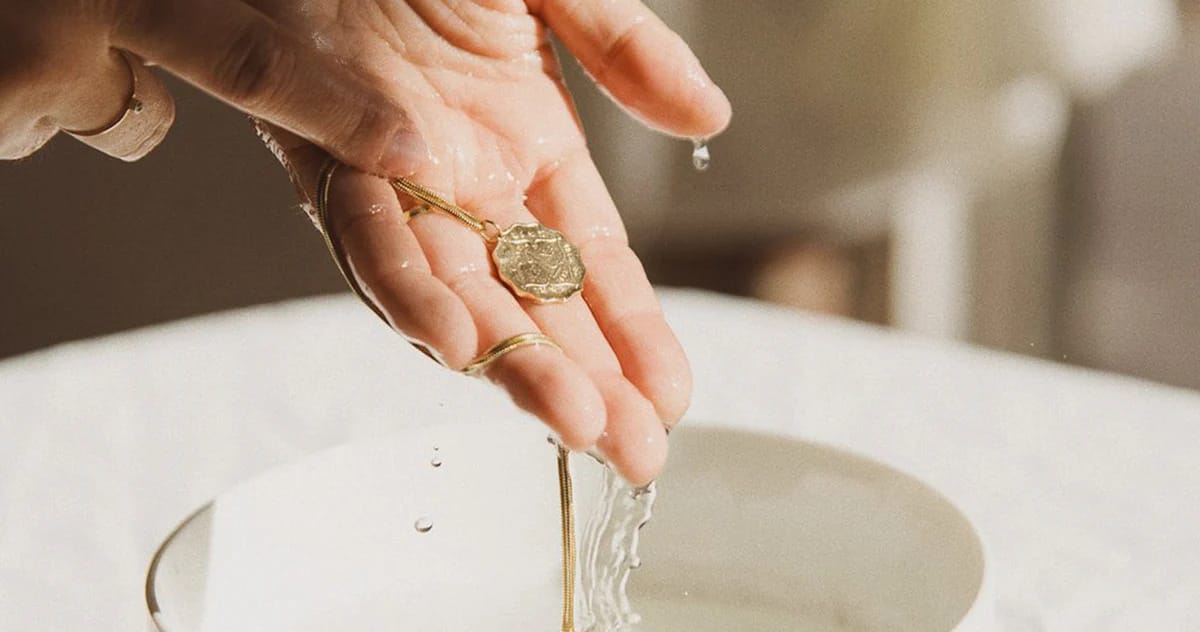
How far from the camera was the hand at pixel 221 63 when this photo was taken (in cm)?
68

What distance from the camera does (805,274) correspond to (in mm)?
2498

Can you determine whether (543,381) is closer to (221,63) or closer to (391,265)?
(391,265)

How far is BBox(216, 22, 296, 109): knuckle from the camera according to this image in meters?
0.68

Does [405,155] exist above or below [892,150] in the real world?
above

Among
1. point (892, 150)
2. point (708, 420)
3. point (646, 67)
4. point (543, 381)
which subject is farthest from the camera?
point (892, 150)

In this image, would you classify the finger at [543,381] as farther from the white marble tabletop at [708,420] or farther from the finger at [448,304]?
the white marble tabletop at [708,420]

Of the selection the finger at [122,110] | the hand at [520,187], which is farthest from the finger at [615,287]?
the finger at [122,110]

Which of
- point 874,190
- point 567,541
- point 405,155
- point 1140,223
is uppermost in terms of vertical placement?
point 405,155

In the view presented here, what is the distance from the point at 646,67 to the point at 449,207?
0.15 metres

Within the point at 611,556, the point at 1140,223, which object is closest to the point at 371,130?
the point at 611,556

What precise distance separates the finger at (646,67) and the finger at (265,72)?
6.8 inches

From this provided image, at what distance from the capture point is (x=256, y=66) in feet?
2.24

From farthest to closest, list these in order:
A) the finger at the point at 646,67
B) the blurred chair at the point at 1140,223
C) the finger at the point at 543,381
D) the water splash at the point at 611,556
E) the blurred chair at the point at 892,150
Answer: the blurred chair at the point at 892,150
the blurred chair at the point at 1140,223
the finger at the point at 646,67
the water splash at the point at 611,556
the finger at the point at 543,381

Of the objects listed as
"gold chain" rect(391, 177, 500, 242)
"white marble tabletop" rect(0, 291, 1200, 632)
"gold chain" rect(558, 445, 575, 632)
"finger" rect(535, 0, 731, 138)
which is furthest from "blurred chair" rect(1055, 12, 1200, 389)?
"gold chain" rect(558, 445, 575, 632)
